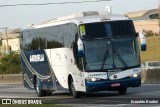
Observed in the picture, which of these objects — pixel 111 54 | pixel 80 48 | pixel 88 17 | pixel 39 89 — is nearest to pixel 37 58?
pixel 39 89

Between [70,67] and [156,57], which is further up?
[70,67]

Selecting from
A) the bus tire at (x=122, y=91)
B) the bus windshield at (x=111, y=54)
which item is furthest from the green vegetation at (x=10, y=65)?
the bus windshield at (x=111, y=54)

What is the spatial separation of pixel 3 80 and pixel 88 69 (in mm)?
28877

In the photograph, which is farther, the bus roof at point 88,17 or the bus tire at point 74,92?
the bus tire at point 74,92

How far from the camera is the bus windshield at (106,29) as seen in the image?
77.7 feet

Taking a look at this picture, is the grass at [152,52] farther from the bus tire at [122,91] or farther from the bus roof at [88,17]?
the bus roof at [88,17]

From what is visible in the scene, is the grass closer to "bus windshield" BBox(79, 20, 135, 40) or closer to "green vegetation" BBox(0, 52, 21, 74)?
"green vegetation" BBox(0, 52, 21, 74)

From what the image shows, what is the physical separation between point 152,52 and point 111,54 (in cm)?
6034

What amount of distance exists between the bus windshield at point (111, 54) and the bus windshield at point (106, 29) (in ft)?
0.75

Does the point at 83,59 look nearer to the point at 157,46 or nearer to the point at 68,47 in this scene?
the point at 68,47

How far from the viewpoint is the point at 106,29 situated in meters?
23.9

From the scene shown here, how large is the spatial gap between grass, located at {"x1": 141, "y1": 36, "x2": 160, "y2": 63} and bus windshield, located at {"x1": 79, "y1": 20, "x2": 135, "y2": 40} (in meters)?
49.3

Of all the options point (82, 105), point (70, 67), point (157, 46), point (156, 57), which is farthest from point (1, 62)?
point (82, 105)

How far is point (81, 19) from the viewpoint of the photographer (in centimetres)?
2430
